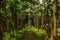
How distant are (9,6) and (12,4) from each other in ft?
2.93

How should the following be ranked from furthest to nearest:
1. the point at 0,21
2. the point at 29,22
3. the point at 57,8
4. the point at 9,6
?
the point at 29,22
the point at 9,6
the point at 57,8
the point at 0,21

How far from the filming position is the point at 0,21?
748 centimetres

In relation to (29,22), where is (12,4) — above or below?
above

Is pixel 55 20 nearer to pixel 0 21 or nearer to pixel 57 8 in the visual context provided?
pixel 57 8

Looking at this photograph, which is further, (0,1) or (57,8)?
(57,8)

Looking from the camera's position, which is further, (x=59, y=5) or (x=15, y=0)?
(x=15, y=0)

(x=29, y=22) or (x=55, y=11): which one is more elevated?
(x=55, y=11)

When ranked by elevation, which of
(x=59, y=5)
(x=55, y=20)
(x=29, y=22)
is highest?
(x=59, y=5)

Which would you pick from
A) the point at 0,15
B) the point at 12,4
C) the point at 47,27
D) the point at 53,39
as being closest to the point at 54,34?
the point at 53,39

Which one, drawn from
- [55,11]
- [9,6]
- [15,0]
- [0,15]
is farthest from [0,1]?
[9,6]

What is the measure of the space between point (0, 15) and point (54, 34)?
3.97 meters

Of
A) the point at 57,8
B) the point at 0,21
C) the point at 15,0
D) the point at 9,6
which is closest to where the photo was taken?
the point at 0,21

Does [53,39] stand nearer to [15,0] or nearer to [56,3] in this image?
[56,3]

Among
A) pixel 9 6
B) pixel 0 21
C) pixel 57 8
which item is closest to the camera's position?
pixel 0 21
